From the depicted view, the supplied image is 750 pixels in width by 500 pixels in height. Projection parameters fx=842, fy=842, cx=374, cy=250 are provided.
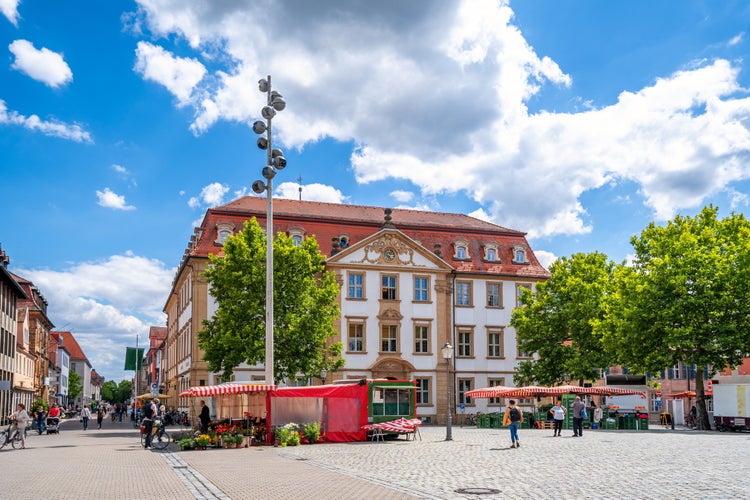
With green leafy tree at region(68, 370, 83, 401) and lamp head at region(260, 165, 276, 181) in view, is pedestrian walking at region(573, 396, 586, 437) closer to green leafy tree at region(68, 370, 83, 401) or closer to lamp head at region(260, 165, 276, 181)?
lamp head at region(260, 165, 276, 181)

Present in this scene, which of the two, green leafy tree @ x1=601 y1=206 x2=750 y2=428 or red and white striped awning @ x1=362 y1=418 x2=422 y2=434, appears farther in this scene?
green leafy tree @ x1=601 y1=206 x2=750 y2=428

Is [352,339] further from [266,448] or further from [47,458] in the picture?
[47,458]

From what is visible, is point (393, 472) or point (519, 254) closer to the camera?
point (393, 472)

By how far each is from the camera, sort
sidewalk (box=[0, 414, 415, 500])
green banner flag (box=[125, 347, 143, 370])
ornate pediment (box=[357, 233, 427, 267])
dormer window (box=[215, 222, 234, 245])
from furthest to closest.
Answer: green banner flag (box=[125, 347, 143, 370]), ornate pediment (box=[357, 233, 427, 267]), dormer window (box=[215, 222, 234, 245]), sidewalk (box=[0, 414, 415, 500])

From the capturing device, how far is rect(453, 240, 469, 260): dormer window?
59219 mm

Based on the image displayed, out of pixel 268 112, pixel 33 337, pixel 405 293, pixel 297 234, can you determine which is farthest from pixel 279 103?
pixel 33 337

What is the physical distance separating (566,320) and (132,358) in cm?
5043

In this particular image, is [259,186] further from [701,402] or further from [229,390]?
[701,402]

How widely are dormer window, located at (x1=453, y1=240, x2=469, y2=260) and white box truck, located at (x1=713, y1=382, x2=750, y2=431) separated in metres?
19.9

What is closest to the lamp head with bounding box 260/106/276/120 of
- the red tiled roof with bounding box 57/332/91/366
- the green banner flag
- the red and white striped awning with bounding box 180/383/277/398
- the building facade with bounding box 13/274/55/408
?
the red and white striped awning with bounding box 180/383/277/398

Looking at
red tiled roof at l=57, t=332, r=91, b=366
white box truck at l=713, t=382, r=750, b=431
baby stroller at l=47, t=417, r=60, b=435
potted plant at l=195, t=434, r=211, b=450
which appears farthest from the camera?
red tiled roof at l=57, t=332, r=91, b=366

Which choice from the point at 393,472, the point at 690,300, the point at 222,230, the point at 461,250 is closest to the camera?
the point at 393,472

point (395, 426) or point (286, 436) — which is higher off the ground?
point (395, 426)

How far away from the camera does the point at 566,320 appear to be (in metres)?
51.1
